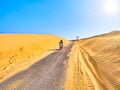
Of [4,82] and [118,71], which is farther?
[118,71]

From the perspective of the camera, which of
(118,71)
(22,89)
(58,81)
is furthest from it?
(118,71)

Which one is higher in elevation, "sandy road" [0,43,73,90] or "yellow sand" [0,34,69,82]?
"yellow sand" [0,34,69,82]

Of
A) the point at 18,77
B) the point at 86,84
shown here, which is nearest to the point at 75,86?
Result: the point at 86,84

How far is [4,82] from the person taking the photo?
11.0 meters

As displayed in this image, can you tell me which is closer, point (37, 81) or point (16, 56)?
point (37, 81)

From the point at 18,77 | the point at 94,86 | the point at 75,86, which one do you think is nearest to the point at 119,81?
the point at 94,86

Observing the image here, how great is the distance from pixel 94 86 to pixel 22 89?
3.44 m

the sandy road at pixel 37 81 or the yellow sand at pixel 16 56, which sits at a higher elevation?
the yellow sand at pixel 16 56

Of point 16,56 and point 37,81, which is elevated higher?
point 16,56

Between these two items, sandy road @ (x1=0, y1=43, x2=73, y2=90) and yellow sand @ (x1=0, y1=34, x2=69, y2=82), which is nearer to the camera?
sandy road @ (x1=0, y1=43, x2=73, y2=90)

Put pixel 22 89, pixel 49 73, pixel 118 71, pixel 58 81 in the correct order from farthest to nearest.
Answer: pixel 49 73 < pixel 118 71 < pixel 58 81 < pixel 22 89

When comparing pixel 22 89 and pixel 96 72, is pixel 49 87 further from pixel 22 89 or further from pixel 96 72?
pixel 96 72

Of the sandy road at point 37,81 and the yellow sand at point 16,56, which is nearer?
the sandy road at point 37,81

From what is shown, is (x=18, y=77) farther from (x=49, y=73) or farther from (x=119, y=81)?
(x=119, y=81)
